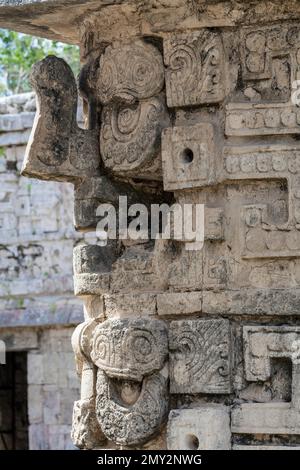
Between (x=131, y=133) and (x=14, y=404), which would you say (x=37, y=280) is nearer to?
(x=14, y=404)

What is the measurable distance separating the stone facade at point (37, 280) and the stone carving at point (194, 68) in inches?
292

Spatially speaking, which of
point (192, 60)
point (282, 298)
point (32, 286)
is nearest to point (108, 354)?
point (282, 298)

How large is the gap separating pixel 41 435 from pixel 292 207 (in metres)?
8.14

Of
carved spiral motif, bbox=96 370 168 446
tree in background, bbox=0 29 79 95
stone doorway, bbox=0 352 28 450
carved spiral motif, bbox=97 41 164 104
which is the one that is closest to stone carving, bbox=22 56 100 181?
carved spiral motif, bbox=97 41 164 104

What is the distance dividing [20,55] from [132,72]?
1097 centimetres

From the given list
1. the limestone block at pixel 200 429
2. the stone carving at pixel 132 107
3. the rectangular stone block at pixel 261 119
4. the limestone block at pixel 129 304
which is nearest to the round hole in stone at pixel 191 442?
the limestone block at pixel 200 429

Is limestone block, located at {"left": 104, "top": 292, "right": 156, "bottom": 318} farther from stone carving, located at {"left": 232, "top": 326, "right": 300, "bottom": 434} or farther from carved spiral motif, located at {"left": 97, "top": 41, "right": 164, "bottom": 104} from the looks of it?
carved spiral motif, located at {"left": 97, "top": 41, "right": 164, "bottom": 104}

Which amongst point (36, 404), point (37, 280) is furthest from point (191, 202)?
point (36, 404)

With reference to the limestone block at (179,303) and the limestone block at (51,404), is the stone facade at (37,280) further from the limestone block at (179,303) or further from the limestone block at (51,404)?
the limestone block at (179,303)

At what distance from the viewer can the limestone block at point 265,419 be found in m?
5.60

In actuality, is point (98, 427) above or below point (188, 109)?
below

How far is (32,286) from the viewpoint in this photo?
44.0 ft
